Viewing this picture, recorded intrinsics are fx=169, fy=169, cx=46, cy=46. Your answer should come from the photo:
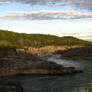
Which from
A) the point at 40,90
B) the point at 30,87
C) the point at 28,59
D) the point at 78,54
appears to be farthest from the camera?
the point at 78,54

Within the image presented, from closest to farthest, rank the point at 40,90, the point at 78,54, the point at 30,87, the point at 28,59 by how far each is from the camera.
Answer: the point at 40,90 < the point at 30,87 < the point at 28,59 < the point at 78,54

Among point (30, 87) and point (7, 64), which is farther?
point (7, 64)

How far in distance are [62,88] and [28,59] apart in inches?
974

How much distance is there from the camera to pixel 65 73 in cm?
4931

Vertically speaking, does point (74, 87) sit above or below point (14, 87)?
below

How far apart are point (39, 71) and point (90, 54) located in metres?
70.7

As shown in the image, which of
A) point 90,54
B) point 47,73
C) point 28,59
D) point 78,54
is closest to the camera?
point 47,73

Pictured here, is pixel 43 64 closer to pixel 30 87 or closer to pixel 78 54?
pixel 30 87

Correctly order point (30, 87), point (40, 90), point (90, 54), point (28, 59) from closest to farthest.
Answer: point (40, 90) < point (30, 87) < point (28, 59) < point (90, 54)

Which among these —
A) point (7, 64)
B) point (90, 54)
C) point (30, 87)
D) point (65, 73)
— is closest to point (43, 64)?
point (65, 73)

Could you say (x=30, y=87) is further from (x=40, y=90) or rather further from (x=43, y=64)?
(x=43, y=64)

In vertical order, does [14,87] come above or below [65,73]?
above

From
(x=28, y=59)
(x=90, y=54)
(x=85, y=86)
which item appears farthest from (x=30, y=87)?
(x=90, y=54)

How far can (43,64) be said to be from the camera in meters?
50.9
